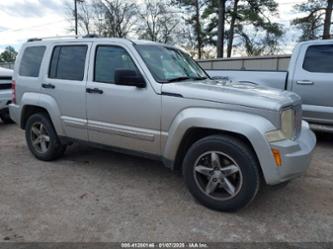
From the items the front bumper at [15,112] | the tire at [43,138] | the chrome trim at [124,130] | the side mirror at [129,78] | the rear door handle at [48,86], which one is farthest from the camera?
the front bumper at [15,112]

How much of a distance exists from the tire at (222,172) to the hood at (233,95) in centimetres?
41

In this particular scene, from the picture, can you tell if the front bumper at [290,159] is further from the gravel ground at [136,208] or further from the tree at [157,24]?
the tree at [157,24]

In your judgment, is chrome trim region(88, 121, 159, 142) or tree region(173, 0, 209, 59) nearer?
chrome trim region(88, 121, 159, 142)

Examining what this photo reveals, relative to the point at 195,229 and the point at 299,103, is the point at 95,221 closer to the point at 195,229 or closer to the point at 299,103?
the point at 195,229

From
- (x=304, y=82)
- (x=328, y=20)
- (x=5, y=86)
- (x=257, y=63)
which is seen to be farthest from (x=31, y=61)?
(x=328, y=20)

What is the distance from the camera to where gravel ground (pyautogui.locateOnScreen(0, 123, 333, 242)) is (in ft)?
10.5

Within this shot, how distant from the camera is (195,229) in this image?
3.27 m

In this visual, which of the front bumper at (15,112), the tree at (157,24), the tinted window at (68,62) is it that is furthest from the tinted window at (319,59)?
the tree at (157,24)

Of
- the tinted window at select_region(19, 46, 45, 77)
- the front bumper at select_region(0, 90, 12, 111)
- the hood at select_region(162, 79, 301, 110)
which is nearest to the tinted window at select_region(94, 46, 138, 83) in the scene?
the hood at select_region(162, 79, 301, 110)

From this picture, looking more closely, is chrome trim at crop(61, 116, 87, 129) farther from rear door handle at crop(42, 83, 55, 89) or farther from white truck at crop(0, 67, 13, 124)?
white truck at crop(0, 67, 13, 124)

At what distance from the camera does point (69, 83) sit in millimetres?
4793

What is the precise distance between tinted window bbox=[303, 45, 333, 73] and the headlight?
3.17 m

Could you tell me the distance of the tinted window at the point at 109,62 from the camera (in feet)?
14.1

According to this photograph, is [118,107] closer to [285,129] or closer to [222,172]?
[222,172]
